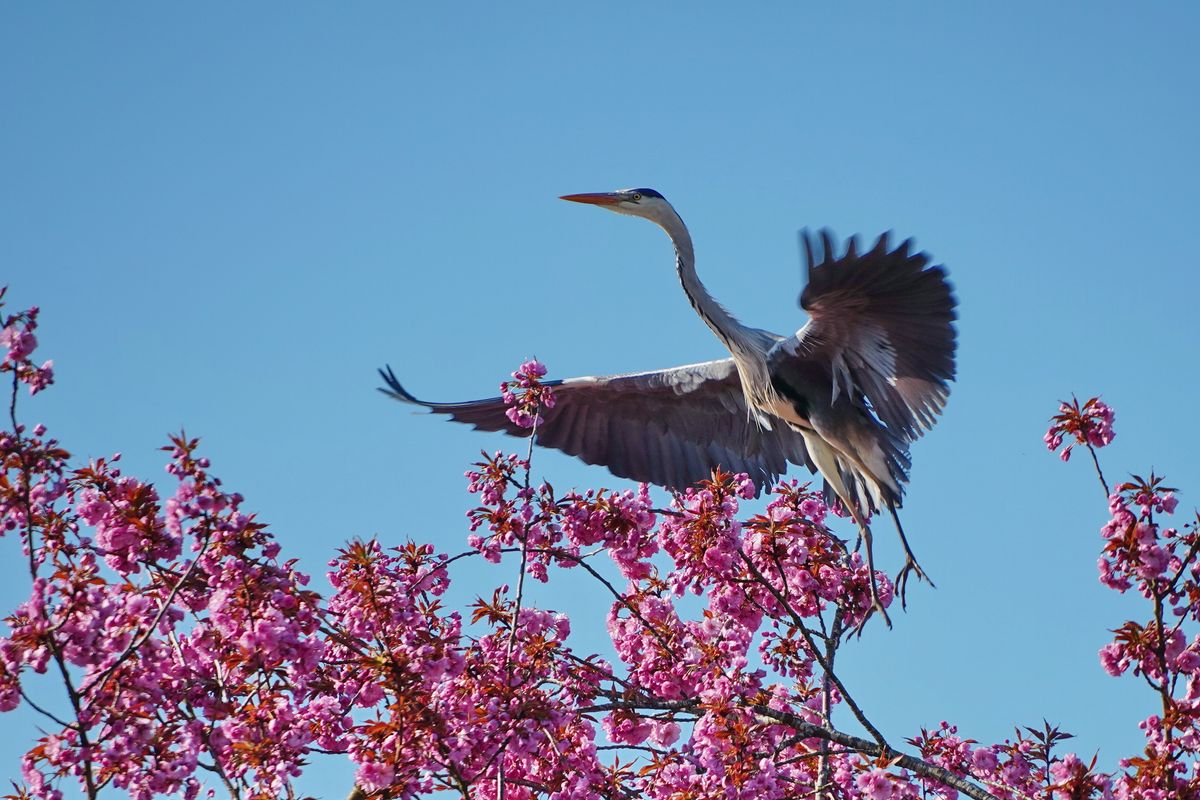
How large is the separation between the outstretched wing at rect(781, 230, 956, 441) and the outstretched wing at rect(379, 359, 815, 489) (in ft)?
2.75

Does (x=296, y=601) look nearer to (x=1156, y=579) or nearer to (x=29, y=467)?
(x=29, y=467)

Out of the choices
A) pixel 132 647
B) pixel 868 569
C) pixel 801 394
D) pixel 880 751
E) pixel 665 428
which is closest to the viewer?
pixel 132 647

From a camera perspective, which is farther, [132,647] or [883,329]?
[883,329]

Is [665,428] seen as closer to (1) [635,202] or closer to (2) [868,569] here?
(1) [635,202]

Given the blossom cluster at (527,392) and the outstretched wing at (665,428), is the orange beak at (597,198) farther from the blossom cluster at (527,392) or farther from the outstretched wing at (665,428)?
the blossom cluster at (527,392)

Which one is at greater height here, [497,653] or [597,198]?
[597,198]

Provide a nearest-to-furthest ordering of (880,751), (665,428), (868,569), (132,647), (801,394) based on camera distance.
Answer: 1. (132,647)
2. (880,751)
3. (868,569)
4. (801,394)
5. (665,428)

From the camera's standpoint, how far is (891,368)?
5941 mm

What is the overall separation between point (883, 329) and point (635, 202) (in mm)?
1846

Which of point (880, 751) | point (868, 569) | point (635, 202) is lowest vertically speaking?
point (880, 751)

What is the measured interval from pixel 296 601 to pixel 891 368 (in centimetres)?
330

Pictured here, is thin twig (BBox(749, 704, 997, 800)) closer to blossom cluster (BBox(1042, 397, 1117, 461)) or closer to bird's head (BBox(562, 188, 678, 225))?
blossom cluster (BBox(1042, 397, 1117, 461))

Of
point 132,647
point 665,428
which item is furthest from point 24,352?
point 665,428

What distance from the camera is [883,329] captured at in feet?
19.1
